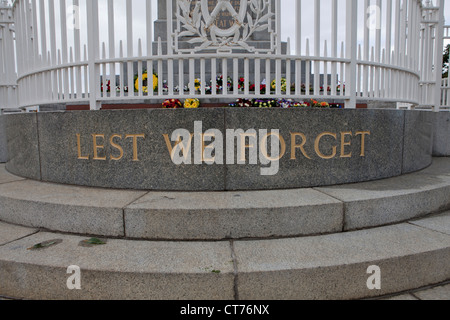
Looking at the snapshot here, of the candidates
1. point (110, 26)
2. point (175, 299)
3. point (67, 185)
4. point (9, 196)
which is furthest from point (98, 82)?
point (175, 299)

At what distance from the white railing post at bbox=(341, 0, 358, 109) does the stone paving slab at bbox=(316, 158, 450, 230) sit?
1033 mm

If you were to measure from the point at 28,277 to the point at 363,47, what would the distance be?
13.6ft

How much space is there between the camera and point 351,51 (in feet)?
13.1

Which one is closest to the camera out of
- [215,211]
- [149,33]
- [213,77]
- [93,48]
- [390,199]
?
[215,211]

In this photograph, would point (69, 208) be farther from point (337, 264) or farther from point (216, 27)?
point (216, 27)

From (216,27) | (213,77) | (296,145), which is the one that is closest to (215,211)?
(296,145)

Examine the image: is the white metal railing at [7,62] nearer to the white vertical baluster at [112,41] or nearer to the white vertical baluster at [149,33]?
the white vertical baluster at [112,41]

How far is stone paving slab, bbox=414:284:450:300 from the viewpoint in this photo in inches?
99.3

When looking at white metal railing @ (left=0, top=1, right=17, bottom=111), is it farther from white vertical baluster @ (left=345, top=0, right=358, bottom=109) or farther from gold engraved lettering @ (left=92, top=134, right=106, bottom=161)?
white vertical baluster @ (left=345, top=0, right=358, bottom=109)

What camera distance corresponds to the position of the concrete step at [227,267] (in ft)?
7.77

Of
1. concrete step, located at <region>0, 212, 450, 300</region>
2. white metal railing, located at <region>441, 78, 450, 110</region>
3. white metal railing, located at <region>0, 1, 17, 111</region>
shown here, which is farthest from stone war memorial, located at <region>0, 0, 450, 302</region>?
white metal railing, located at <region>441, 78, 450, 110</region>

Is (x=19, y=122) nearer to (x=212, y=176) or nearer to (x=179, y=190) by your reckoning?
(x=179, y=190)

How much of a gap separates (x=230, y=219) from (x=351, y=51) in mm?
2502

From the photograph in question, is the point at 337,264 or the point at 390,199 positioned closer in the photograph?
the point at 337,264
